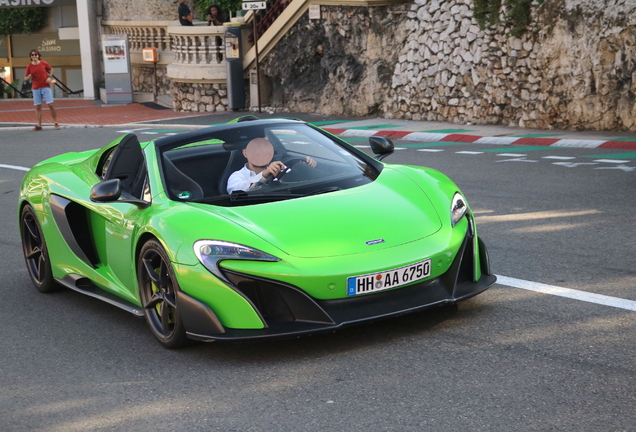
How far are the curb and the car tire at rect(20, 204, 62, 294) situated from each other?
9.22 metres

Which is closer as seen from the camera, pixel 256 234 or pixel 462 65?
pixel 256 234

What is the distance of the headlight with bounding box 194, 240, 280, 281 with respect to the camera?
4867mm

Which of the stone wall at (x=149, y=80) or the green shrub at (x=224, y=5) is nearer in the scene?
the green shrub at (x=224, y=5)

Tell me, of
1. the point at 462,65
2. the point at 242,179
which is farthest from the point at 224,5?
the point at 242,179

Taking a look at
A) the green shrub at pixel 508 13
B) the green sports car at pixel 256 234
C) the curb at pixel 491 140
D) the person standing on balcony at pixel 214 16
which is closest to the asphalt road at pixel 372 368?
the green sports car at pixel 256 234

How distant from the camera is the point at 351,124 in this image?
19969 millimetres

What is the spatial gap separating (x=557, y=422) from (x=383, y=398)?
31.9 inches

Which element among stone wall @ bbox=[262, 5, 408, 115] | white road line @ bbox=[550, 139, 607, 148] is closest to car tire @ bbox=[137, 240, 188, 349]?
white road line @ bbox=[550, 139, 607, 148]

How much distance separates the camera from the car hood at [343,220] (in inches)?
197

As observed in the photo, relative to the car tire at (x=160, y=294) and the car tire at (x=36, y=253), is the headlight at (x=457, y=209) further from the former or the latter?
the car tire at (x=36, y=253)

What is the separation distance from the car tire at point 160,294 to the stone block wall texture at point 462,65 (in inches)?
449

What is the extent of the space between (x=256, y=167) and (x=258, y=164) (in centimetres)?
2

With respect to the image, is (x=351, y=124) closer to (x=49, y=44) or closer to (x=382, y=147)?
(x=382, y=147)

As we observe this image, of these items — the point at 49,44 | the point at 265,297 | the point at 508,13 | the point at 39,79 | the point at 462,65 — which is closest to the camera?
the point at 265,297
